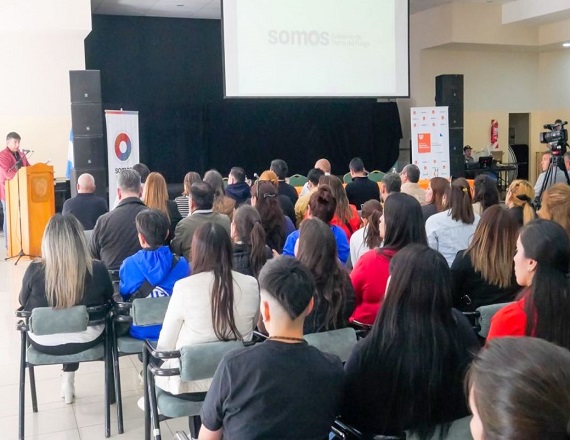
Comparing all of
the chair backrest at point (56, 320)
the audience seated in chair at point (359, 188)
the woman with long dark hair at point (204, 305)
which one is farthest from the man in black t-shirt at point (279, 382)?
the audience seated in chair at point (359, 188)

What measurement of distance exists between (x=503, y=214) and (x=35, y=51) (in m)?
9.49

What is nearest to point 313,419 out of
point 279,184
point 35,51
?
point 279,184

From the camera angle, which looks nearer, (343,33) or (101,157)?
(101,157)

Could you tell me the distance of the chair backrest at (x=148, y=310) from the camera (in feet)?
9.89

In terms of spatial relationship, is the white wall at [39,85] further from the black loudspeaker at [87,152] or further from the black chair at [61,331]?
the black chair at [61,331]

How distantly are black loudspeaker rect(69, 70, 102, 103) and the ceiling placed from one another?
301cm

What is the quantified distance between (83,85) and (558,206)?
22.7ft

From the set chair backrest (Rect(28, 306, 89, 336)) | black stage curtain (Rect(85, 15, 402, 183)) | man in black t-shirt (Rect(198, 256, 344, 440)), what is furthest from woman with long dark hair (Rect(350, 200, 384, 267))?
black stage curtain (Rect(85, 15, 402, 183))

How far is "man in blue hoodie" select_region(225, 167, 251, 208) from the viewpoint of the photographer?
6.08m

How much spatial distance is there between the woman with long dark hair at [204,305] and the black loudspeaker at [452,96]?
9.52 metres

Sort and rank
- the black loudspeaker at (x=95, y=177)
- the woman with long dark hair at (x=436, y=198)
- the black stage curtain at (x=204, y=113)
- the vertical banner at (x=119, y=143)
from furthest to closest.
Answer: the black stage curtain at (x=204, y=113), the vertical banner at (x=119, y=143), the black loudspeaker at (x=95, y=177), the woman with long dark hair at (x=436, y=198)

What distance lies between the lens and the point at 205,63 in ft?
42.3

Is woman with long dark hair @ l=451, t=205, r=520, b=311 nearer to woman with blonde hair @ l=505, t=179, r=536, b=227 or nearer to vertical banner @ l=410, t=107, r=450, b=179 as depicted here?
woman with blonde hair @ l=505, t=179, r=536, b=227

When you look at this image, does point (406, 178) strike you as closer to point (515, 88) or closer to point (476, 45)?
point (476, 45)
